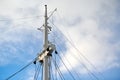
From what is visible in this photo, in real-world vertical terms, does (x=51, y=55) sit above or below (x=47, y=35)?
below

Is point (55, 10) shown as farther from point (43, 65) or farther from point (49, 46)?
point (43, 65)

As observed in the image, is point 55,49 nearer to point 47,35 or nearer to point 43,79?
point 47,35

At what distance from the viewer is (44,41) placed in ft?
108

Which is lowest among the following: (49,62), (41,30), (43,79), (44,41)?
(43,79)

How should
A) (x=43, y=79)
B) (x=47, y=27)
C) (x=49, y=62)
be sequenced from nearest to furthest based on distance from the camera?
(x=43, y=79) < (x=49, y=62) < (x=47, y=27)

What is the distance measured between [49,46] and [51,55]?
1.15m

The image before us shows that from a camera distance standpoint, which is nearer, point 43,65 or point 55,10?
point 43,65

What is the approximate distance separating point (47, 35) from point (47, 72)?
532 centimetres

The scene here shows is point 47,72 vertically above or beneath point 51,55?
beneath

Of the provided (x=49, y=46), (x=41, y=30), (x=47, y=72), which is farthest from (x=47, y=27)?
(x=47, y=72)

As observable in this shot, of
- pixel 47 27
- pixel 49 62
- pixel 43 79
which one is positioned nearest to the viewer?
pixel 43 79

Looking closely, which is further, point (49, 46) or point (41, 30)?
point (41, 30)

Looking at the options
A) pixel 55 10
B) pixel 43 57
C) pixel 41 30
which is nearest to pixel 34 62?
pixel 43 57

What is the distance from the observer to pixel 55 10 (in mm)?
34875
